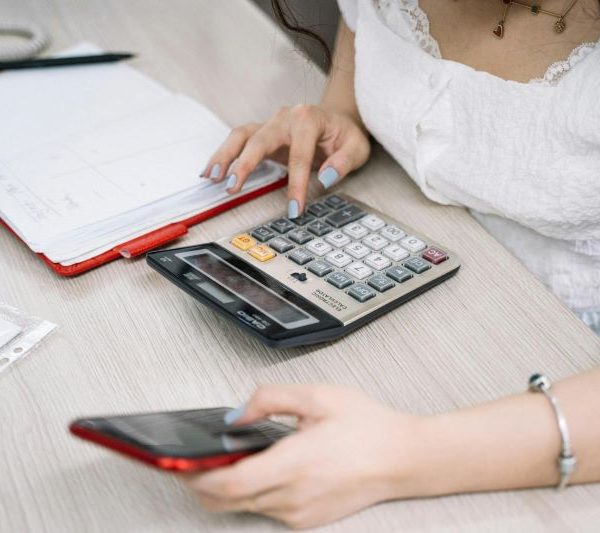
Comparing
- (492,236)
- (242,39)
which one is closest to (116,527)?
(492,236)

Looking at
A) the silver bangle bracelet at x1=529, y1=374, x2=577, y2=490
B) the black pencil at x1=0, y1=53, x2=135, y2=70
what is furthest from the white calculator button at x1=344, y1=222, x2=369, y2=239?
the black pencil at x1=0, y1=53, x2=135, y2=70

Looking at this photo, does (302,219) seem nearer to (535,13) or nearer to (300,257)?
(300,257)

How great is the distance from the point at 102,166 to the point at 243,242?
0.20 meters

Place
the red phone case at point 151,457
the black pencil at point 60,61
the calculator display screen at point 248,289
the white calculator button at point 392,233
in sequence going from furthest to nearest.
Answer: the black pencil at point 60,61 → the white calculator button at point 392,233 → the calculator display screen at point 248,289 → the red phone case at point 151,457

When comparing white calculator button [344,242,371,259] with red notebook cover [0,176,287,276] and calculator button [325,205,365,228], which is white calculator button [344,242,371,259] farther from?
red notebook cover [0,176,287,276]

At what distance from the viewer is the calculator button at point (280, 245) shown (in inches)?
24.5

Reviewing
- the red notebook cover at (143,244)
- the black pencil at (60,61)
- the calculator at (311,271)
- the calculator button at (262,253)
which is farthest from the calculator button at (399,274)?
the black pencil at (60,61)

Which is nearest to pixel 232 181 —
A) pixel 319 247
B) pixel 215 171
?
Result: pixel 215 171

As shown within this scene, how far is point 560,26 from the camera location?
2.23 feet

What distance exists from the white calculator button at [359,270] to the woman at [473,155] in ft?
0.36

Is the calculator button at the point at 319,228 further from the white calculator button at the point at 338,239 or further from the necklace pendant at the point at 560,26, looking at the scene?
the necklace pendant at the point at 560,26

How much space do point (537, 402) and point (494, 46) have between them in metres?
0.40

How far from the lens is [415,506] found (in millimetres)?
431

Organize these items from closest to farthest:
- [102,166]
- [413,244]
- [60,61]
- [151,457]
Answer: [151,457], [413,244], [102,166], [60,61]
